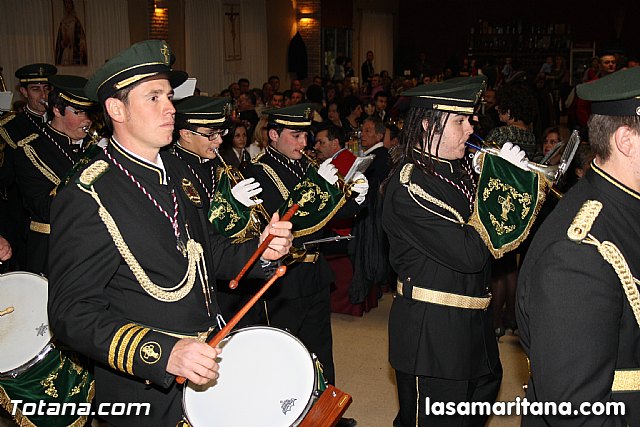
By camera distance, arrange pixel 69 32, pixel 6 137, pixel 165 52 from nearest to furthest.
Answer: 1. pixel 165 52
2. pixel 6 137
3. pixel 69 32

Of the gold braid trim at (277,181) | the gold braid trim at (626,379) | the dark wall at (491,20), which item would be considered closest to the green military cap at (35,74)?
the gold braid trim at (277,181)

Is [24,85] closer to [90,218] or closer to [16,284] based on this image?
[16,284]

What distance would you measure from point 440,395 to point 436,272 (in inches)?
20.3

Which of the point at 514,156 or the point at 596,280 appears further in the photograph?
the point at 514,156

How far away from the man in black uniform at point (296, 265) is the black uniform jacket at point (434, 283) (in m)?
0.93

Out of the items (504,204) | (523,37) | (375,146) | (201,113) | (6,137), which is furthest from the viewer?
(523,37)

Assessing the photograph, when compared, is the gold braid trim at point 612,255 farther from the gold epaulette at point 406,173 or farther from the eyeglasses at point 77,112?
the eyeglasses at point 77,112

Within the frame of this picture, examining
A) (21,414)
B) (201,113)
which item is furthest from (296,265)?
(21,414)

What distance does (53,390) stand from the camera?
10.3 feet

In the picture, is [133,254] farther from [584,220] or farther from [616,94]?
[616,94]

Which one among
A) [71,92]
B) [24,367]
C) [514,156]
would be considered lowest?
[24,367]

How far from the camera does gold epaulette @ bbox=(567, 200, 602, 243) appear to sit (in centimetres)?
175

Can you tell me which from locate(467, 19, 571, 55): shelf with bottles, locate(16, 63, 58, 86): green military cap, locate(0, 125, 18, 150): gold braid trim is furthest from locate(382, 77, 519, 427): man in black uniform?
locate(467, 19, 571, 55): shelf with bottles

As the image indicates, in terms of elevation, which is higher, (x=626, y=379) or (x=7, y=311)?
(x=626, y=379)
